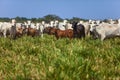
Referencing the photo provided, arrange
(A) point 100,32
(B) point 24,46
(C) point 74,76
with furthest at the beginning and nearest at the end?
1. (A) point 100,32
2. (B) point 24,46
3. (C) point 74,76

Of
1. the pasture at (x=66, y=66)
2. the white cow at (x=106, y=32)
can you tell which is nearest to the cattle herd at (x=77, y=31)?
the white cow at (x=106, y=32)

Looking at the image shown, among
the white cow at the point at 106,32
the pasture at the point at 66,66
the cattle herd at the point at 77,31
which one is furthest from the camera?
the cattle herd at the point at 77,31

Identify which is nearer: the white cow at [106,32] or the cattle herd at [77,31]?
the white cow at [106,32]

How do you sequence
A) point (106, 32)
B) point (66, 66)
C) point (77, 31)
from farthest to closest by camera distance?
point (77, 31), point (106, 32), point (66, 66)

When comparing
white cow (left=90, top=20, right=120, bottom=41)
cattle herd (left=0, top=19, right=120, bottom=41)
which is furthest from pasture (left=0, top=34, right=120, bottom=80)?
cattle herd (left=0, top=19, right=120, bottom=41)

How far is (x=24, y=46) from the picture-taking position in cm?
1969

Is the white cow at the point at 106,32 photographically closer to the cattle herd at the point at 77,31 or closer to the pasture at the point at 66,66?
the cattle herd at the point at 77,31

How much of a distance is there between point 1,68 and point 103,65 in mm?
2980

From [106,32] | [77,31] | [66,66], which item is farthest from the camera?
[77,31]

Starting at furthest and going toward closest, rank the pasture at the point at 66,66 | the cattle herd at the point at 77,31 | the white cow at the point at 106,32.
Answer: the cattle herd at the point at 77,31, the white cow at the point at 106,32, the pasture at the point at 66,66

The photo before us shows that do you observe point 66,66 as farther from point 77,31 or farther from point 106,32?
point 77,31

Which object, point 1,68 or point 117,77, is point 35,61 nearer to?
point 1,68

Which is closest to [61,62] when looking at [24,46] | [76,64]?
[76,64]

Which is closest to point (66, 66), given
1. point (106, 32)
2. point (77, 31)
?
point (106, 32)
